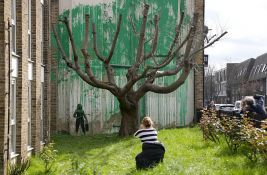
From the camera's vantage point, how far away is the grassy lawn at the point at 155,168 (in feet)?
34.4

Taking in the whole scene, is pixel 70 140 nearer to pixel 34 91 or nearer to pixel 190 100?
pixel 34 91

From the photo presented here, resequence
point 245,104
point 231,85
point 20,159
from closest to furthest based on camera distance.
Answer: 1. point 20,159
2. point 245,104
3. point 231,85

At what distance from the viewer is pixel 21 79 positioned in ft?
40.0

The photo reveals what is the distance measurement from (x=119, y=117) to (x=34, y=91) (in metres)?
10.1

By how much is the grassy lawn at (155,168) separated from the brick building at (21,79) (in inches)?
34.7

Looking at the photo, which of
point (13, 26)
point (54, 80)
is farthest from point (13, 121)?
point (54, 80)

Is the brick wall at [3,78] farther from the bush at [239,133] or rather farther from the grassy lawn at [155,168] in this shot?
the bush at [239,133]

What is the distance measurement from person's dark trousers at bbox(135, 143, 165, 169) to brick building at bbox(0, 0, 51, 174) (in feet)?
10.1

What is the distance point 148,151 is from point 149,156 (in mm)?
124

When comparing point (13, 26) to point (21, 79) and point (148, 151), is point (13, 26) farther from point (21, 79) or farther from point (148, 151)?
point (148, 151)

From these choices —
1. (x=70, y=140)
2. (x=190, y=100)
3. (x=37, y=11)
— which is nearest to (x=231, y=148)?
(x=37, y=11)

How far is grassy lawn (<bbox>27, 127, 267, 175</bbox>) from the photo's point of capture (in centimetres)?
1050

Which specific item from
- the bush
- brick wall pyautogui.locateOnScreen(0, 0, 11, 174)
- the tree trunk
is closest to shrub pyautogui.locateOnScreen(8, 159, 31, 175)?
brick wall pyautogui.locateOnScreen(0, 0, 11, 174)

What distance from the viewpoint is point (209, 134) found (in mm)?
15953
